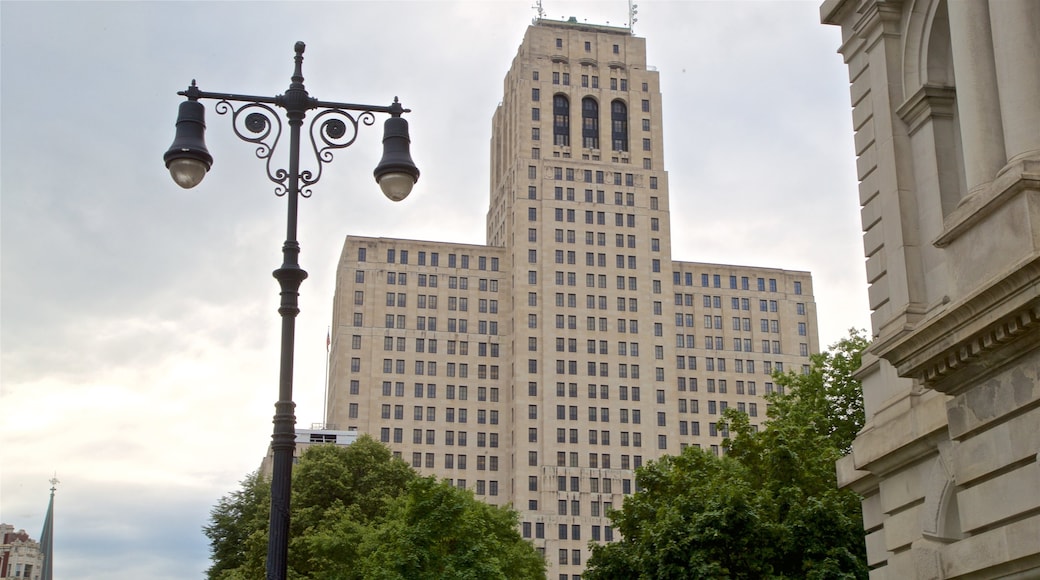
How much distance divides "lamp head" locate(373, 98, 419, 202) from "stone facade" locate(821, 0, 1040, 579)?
677 centimetres

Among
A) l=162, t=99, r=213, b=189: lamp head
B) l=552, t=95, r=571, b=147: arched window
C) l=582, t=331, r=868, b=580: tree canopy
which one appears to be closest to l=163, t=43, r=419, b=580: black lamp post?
l=162, t=99, r=213, b=189: lamp head

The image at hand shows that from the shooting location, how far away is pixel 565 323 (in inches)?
5733

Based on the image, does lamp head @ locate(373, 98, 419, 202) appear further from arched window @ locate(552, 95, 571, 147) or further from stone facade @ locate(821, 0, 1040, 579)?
arched window @ locate(552, 95, 571, 147)

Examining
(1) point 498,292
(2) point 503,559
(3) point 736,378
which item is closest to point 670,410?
(3) point 736,378

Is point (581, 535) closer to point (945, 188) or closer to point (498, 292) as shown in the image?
point (498, 292)

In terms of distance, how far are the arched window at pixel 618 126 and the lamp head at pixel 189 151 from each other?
13975cm

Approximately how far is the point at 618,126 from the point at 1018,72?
141299 mm

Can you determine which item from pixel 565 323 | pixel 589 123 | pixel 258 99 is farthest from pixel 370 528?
pixel 589 123

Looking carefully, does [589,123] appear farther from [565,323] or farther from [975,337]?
[975,337]

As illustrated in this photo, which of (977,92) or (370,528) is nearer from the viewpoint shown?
(977,92)

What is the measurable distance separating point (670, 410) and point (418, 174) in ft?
434

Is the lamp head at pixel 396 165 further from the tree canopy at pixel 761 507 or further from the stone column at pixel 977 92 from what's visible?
the tree canopy at pixel 761 507

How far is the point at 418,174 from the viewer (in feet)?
52.5

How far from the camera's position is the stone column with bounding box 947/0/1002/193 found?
1571 cm
